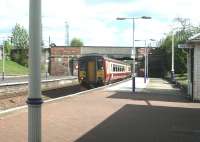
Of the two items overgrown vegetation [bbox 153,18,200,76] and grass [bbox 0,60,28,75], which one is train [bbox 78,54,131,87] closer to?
overgrown vegetation [bbox 153,18,200,76]

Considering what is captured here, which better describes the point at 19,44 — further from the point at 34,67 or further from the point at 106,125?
the point at 34,67

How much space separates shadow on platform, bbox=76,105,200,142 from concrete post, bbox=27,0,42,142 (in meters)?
5.73

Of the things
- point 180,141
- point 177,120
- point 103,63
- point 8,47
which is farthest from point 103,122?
point 8,47

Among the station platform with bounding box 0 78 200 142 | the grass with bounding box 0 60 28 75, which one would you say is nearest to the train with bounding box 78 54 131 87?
the station platform with bounding box 0 78 200 142

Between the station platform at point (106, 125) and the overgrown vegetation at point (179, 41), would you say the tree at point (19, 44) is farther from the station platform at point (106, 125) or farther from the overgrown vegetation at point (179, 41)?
the station platform at point (106, 125)

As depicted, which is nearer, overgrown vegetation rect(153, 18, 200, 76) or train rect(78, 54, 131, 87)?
train rect(78, 54, 131, 87)

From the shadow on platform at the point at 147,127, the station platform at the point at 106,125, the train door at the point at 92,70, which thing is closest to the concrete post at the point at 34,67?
the station platform at the point at 106,125

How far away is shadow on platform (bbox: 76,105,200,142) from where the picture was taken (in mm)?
12309

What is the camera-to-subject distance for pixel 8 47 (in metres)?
110

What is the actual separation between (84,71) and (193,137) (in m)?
33.0

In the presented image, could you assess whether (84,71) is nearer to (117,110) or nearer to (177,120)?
(117,110)

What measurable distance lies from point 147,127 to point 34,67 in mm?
9019

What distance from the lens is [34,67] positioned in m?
5.96

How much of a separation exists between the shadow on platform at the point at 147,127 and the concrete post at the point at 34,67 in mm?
5734
